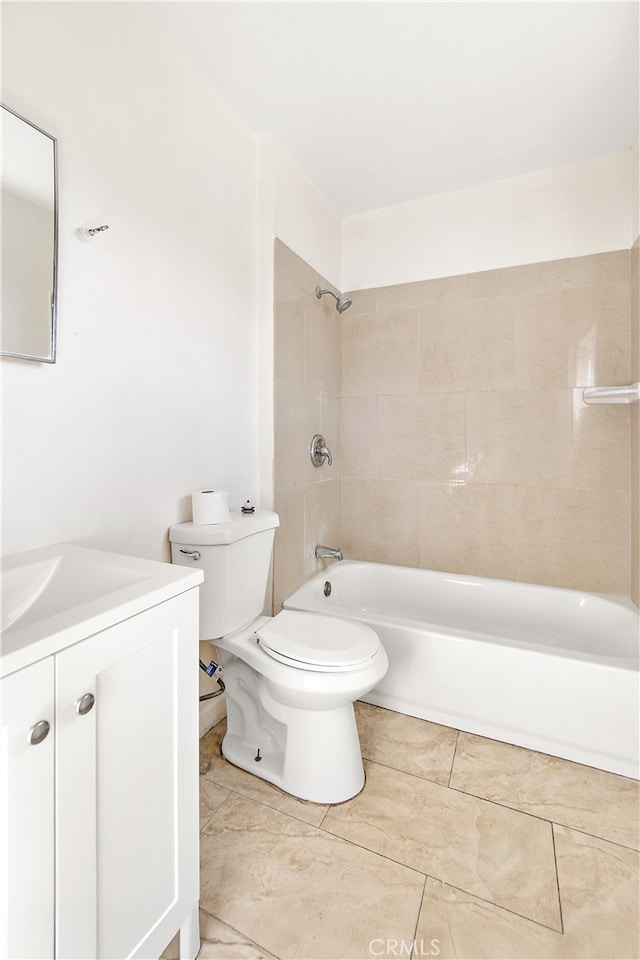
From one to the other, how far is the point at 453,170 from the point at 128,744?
2643mm

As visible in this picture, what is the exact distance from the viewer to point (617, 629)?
195 cm

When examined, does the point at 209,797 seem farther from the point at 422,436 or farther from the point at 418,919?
the point at 422,436

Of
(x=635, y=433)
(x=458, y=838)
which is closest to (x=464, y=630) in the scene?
(x=458, y=838)

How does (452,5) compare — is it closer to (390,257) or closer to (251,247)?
(251,247)

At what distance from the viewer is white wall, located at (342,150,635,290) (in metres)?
2.10

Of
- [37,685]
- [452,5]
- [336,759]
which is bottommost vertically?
[336,759]

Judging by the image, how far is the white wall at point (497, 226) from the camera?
210cm

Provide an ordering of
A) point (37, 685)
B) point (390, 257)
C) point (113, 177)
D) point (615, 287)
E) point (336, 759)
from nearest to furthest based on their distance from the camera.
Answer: point (37, 685), point (113, 177), point (336, 759), point (615, 287), point (390, 257)

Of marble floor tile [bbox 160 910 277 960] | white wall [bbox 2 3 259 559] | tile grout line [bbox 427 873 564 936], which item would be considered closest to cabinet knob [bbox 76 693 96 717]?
white wall [bbox 2 3 259 559]

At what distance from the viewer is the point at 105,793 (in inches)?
28.8

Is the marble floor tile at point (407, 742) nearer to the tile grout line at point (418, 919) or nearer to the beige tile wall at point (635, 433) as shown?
the tile grout line at point (418, 919)

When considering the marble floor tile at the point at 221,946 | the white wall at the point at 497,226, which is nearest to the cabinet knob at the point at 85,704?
the marble floor tile at the point at 221,946

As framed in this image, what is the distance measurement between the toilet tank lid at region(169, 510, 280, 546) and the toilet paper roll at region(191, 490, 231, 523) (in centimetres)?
2

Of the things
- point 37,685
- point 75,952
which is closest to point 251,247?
point 37,685
